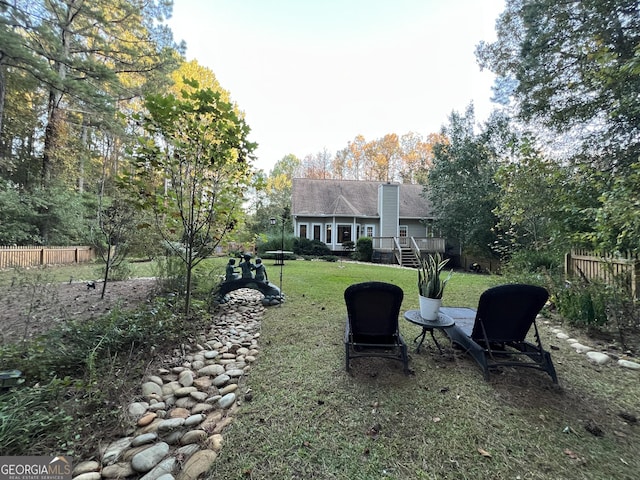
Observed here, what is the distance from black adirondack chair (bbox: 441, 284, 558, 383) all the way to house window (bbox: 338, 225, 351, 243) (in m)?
16.6

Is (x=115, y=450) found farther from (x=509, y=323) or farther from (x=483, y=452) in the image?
(x=509, y=323)

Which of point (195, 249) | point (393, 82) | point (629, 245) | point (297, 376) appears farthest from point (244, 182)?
point (393, 82)

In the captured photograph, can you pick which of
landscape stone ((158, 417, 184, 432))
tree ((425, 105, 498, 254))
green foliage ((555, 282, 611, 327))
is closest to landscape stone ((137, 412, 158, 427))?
landscape stone ((158, 417, 184, 432))

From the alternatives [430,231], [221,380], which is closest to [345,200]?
[430,231]

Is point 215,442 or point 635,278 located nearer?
point 215,442

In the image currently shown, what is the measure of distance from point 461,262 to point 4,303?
1978 centimetres

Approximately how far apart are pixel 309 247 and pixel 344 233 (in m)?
3.37

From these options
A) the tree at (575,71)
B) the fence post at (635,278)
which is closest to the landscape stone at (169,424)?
the fence post at (635,278)

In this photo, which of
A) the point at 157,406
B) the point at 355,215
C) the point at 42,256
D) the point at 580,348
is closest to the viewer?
the point at 157,406

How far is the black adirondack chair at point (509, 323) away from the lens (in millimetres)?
2570

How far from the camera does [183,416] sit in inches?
81.7

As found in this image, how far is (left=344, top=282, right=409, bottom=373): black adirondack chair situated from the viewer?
8.82 ft

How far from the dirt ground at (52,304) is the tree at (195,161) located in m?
1.45

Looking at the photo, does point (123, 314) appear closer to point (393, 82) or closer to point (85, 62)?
point (85, 62)
